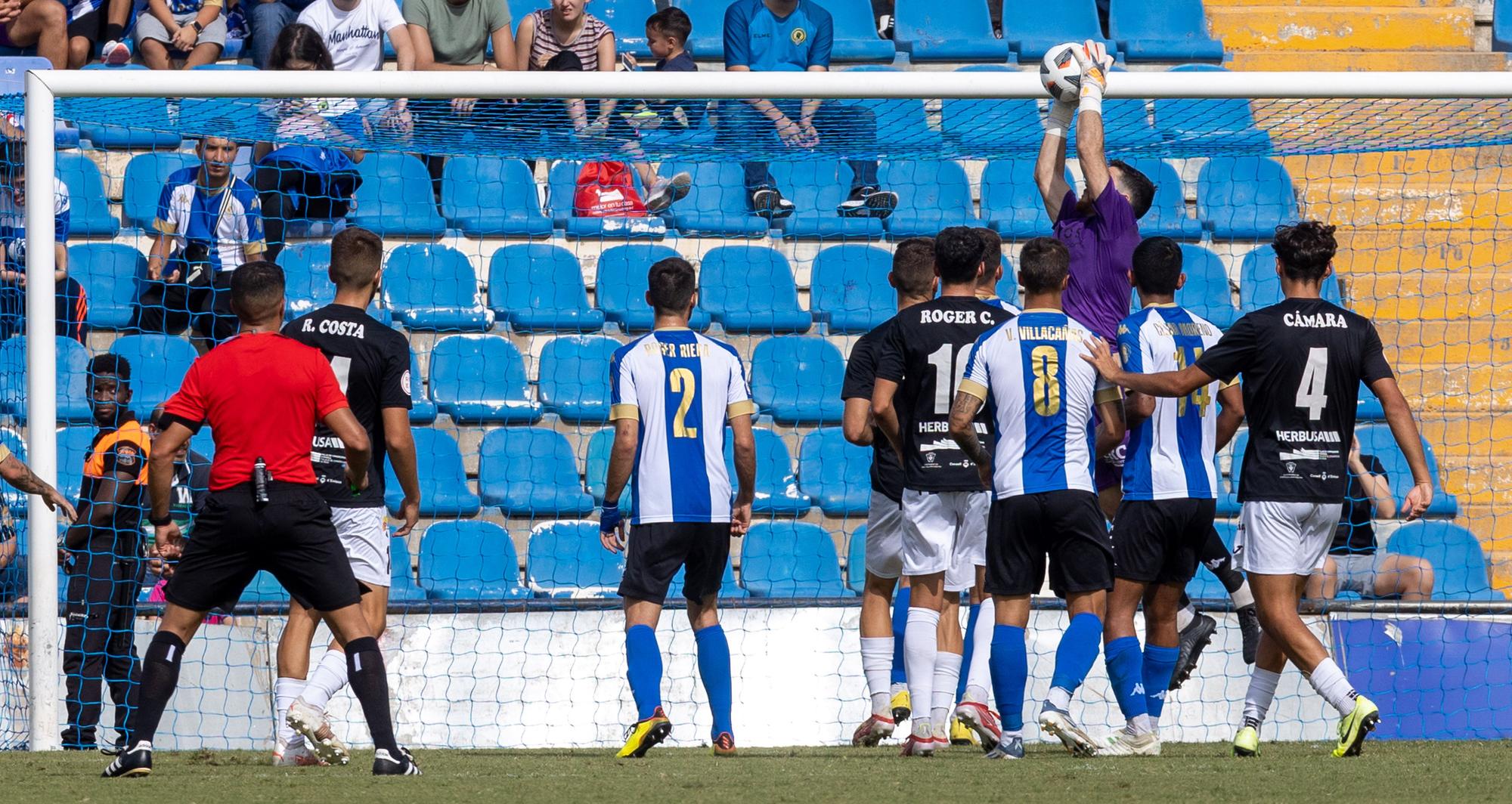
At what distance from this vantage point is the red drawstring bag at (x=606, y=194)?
984 centimetres

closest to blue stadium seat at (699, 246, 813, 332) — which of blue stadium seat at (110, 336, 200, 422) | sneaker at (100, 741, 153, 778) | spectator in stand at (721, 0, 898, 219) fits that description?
spectator in stand at (721, 0, 898, 219)

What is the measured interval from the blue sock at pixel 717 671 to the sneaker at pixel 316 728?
130 centimetres

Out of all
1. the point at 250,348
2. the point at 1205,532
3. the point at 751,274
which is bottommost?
the point at 1205,532

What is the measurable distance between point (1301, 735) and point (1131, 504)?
2.30 m

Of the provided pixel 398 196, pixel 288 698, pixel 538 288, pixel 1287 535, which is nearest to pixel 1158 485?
pixel 1287 535

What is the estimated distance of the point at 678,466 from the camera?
617 cm

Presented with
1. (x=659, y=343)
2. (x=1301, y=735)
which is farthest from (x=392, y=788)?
Answer: (x=1301, y=735)

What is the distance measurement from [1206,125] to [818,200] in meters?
2.64

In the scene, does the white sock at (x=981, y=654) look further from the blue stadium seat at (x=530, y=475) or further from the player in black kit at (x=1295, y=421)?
the blue stadium seat at (x=530, y=475)

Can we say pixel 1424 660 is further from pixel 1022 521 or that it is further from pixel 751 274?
pixel 751 274

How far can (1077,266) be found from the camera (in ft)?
20.8

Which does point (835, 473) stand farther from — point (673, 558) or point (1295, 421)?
point (1295, 421)

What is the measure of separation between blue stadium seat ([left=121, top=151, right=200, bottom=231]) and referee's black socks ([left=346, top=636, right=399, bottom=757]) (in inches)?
198

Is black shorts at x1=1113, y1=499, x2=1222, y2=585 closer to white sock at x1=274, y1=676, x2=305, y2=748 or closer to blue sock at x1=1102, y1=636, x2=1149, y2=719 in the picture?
blue sock at x1=1102, y1=636, x2=1149, y2=719
